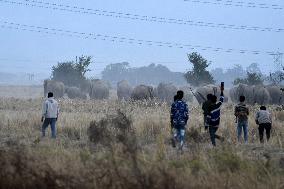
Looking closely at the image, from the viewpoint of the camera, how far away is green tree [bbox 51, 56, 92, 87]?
72812mm

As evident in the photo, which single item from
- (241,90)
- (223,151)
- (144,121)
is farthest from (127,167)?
(241,90)

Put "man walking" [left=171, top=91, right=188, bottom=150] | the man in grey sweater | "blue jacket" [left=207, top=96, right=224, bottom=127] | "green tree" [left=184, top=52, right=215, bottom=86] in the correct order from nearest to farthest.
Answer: "man walking" [left=171, top=91, right=188, bottom=150] < "blue jacket" [left=207, top=96, right=224, bottom=127] < the man in grey sweater < "green tree" [left=184, top=52, right=215, bottom=86]

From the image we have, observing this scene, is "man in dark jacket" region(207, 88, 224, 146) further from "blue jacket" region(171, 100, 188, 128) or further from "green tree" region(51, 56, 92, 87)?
"green tree" region(51, 56, 92, 87)

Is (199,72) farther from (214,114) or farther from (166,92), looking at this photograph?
(214,114)

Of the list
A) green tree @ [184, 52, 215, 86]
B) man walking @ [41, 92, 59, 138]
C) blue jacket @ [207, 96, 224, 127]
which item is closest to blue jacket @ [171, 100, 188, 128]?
blue jacket @ [207, 96, 224, 127]

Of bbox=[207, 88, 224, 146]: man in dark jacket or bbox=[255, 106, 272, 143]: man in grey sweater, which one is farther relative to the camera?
bbox=[255, 106, 272, 143]: man in grey sweater

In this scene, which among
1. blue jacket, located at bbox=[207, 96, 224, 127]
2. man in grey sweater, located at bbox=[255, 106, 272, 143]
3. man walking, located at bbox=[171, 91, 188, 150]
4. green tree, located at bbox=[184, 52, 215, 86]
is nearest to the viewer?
man walking, located at bbox=[171, 91, 188, 150]

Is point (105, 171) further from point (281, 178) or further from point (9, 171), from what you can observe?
point (281, 178)

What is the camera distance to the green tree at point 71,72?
72.8 m

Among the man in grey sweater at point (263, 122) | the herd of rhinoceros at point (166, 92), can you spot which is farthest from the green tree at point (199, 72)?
the man in grey sweater at point (263, 122)

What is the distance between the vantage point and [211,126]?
635 inches

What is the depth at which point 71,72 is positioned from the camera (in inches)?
3150

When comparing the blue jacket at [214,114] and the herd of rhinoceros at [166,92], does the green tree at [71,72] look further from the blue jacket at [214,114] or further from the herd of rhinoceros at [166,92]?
the blue jacket at [214,114]

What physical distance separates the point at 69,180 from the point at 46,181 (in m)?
0.42
